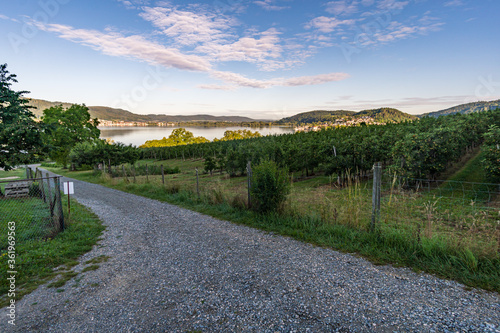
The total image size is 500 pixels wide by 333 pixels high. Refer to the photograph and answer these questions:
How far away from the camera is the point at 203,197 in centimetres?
1073

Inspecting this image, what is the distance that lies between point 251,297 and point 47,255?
4.94m

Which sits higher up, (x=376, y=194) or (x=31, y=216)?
(x=376, y=194)

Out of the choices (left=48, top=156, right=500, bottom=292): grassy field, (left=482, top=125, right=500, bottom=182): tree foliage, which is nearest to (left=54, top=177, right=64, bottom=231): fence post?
(left=48, top=156, right=500, bottom=292): grassy field

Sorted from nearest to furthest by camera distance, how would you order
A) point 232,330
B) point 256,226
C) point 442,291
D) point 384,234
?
point 232,330 → point 442,291 → point 384,234 → point 256,226

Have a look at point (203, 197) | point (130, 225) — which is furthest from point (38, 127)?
point (203, 197)

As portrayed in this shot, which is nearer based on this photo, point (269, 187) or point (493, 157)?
point (269, 187)

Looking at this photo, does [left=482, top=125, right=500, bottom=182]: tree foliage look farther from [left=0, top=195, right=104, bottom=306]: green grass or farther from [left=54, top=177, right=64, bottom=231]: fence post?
[left=54, top=177, right=64, bottom=231]: fence post

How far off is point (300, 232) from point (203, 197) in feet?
18.4

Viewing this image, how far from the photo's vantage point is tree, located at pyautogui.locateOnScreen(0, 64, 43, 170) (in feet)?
35.0

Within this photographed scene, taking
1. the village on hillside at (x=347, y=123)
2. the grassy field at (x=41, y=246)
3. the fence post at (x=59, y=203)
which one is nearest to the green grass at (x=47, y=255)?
the grassy field at (x=41, y=246)

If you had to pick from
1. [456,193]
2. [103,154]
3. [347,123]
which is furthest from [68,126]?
[347,123]

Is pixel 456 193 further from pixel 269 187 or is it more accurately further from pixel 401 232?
pixel 269 187

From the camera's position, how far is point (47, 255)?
5.45 meters

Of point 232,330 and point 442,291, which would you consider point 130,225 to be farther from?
point 442,291
